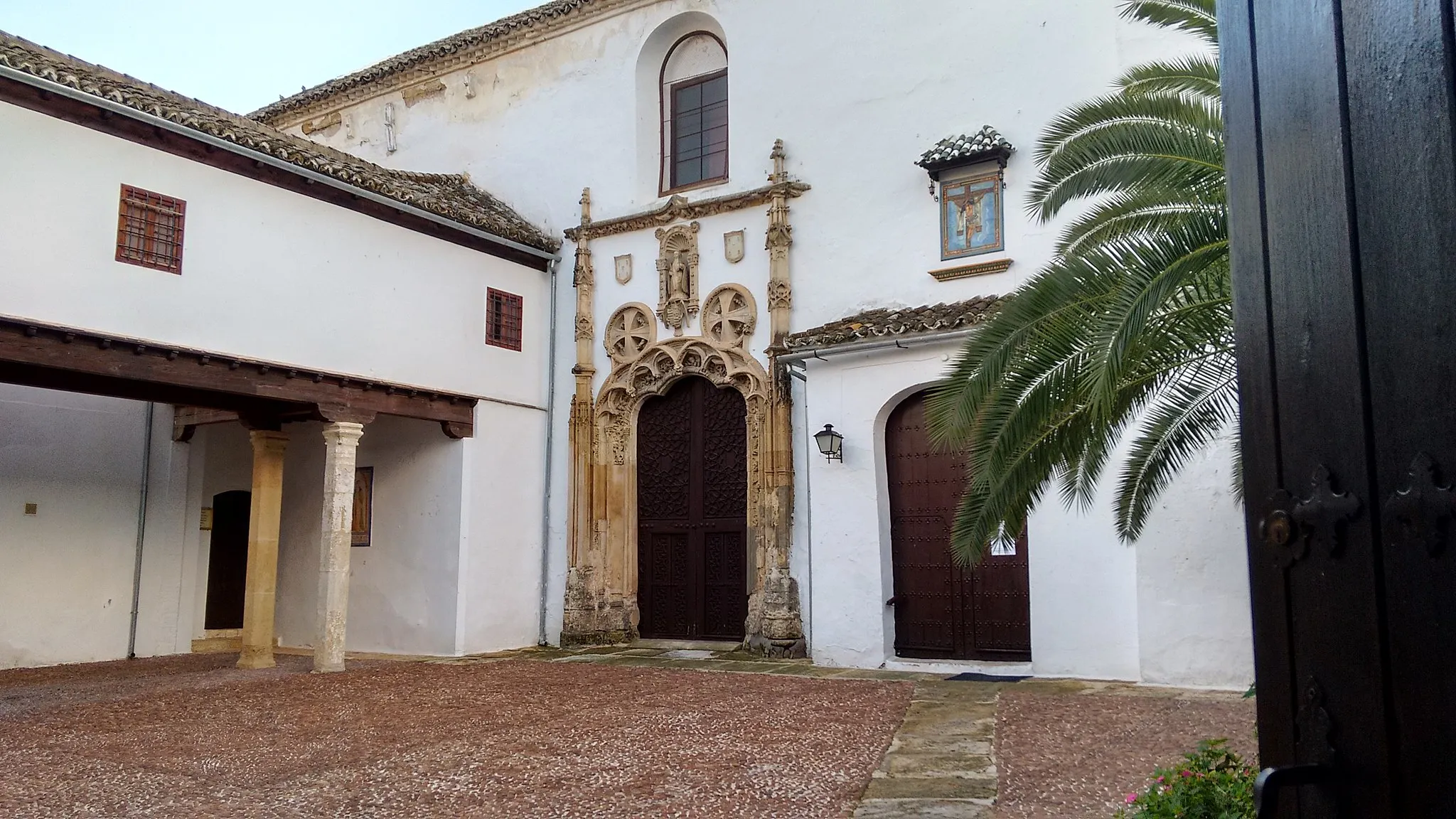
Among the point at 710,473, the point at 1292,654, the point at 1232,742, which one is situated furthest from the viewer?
the point at 710,473

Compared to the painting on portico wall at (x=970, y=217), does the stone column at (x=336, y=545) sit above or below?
below

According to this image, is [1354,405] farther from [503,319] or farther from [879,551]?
[503,319]

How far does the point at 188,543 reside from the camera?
1391 centimetres

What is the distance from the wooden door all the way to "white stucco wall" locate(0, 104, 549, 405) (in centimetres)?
388

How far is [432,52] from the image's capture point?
15750mm

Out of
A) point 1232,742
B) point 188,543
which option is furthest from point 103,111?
point 1232,742

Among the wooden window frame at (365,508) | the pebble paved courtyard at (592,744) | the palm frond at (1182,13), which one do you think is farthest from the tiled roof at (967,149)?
the wooden window frame at (365,508)

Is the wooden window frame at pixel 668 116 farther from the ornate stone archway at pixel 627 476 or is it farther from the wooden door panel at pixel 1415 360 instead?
the wooden door panel at pixel 1415 360

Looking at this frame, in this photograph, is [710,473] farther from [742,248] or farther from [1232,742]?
[1232,742]

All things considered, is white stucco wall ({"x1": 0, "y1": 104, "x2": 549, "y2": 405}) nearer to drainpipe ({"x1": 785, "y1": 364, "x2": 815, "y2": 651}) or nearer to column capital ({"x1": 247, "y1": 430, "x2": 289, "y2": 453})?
column capital ({"x1": 247, "y1": 430, "x2": 289, "y2": 453})

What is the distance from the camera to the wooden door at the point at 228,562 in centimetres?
1435

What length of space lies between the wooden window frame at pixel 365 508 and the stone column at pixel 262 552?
172cm

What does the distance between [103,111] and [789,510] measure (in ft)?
25.4

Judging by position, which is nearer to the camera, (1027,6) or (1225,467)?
(1225,467)
